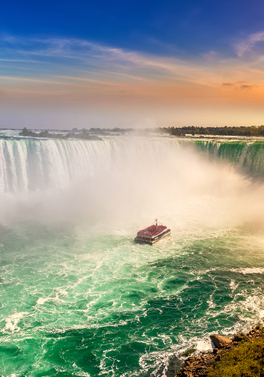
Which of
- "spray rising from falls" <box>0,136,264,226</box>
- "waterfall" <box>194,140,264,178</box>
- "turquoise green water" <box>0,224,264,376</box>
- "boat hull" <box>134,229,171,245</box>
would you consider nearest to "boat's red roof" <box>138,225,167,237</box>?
"boat hull" <box>134,229,171,245</box>

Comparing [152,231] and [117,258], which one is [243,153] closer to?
[152,231]

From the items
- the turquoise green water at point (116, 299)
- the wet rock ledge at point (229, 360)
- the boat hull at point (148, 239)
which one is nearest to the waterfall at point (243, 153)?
the turquoise green water at point (116, 299)

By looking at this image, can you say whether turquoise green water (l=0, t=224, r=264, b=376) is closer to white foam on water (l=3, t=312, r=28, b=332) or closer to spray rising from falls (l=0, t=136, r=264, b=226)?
white foam on water (l=3, t=312, r=28, b=332)

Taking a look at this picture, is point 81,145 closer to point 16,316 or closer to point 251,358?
point 16,316

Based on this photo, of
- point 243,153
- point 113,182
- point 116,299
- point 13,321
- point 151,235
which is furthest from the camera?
point 243,153

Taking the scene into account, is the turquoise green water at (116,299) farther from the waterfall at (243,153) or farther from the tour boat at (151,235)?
the waterfall at (243,153)

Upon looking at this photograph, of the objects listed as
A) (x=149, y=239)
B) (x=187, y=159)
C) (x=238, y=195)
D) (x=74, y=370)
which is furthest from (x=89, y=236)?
(x=187, y=159)

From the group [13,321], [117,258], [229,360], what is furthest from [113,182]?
[229,360]
